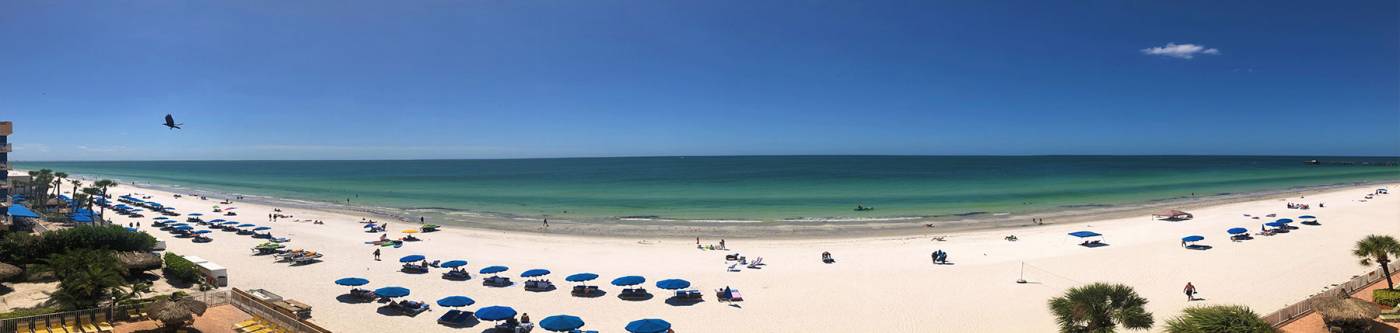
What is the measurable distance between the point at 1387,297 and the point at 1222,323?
36.9 feet

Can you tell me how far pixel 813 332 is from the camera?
18.5 m

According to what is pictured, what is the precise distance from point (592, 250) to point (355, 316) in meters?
14.7

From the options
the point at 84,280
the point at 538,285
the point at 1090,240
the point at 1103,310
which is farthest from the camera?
the point at 1090,240

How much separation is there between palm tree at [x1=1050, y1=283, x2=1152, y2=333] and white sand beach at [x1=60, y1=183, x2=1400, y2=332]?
5374 mm

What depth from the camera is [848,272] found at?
26.9m

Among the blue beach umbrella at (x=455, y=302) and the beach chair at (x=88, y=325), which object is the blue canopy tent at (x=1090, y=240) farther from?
the beach chair at (x=88, y=325)

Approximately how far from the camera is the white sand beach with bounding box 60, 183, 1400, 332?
794 inches

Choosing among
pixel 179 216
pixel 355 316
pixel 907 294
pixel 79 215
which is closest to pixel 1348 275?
pixel 907 294

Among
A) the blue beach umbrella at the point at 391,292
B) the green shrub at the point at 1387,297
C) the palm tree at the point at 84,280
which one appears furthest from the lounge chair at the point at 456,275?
the green shrub at the point at 1387,297

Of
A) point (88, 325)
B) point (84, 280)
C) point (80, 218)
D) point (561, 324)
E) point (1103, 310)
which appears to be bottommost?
point (561, 324)

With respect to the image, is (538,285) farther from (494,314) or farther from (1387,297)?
(1387,297)

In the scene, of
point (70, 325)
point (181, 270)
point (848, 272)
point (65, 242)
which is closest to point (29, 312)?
point (70, 325)

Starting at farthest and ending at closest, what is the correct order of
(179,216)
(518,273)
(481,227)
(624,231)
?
(179,216), (481,227), (624,231), (518,273)

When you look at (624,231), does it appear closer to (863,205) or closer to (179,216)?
(863,205)
